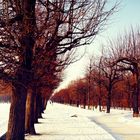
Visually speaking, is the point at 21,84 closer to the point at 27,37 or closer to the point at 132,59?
the point at 27,37

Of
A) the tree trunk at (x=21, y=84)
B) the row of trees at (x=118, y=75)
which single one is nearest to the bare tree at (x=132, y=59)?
the row of trees at (x=118, y=75)

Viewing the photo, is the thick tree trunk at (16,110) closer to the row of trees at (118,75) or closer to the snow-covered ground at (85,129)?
the snow-covered ground at (85,129)

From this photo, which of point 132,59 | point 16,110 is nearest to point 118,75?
point 132,59

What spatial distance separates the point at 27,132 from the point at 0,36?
9262mm

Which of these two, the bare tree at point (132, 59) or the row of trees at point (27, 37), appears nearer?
the row of trees at point (27, 37)

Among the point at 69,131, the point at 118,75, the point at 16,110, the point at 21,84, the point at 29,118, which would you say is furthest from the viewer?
the point at 118,75

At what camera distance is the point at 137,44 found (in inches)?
1555

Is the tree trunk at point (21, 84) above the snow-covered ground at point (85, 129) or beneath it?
above

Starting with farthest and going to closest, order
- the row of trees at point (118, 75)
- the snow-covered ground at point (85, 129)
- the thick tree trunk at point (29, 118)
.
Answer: the row of trees at point (118, 75) < the thick tree trunk at point (29, 118) < the snow-covered ground at point (85, 129)

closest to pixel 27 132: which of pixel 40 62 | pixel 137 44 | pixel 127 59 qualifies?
pixel 40 62

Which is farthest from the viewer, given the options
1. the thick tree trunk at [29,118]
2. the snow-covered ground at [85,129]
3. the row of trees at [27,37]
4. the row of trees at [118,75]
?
the row of trees at [118,75]

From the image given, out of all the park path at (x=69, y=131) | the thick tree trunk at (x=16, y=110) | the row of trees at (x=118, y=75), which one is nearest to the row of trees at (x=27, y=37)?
the thick tree trunk at (x=16, y=110)

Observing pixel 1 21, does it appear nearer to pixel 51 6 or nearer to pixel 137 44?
pixel 51 6

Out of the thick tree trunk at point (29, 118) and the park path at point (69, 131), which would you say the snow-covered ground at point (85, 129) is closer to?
the park path at point (69, 131)
